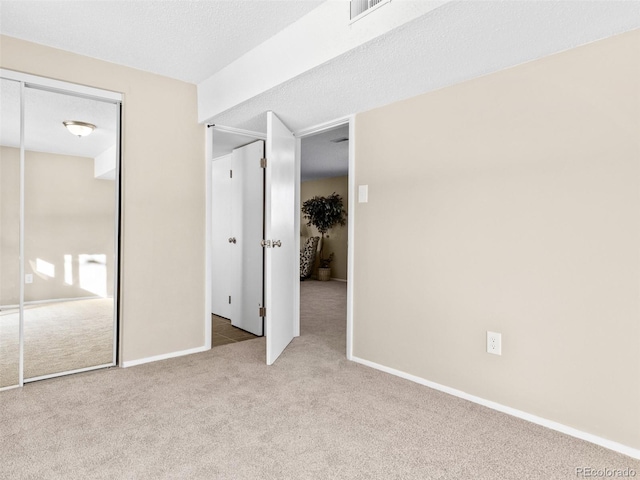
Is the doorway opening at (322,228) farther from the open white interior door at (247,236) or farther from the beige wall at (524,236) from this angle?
the beige wall at (524,236)

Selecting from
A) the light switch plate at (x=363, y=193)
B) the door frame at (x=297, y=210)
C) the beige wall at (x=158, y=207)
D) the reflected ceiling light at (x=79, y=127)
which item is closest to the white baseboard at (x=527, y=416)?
the door frame at (x=297, y=210)

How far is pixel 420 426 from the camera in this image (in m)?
1.96

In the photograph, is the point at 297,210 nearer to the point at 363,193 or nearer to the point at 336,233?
the point at 363,193

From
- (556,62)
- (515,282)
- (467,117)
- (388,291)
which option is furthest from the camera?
(388,291)

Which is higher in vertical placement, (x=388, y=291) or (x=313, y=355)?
(x=388, y=291)

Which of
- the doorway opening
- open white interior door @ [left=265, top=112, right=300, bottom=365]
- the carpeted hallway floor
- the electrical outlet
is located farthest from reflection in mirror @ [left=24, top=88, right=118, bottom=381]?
the doorway opening

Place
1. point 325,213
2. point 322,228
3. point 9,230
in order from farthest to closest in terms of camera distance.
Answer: point 322,228, point 325,213, point 9,230

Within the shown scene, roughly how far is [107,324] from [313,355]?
5.32ft

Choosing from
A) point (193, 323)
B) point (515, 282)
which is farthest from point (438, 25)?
point (193, 323)

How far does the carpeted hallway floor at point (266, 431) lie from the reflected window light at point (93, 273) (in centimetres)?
62

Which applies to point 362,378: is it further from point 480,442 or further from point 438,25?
point 438,25

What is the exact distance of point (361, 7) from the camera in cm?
184

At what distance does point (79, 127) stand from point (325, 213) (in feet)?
18.9

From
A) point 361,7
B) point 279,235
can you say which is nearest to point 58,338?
point 279,235
